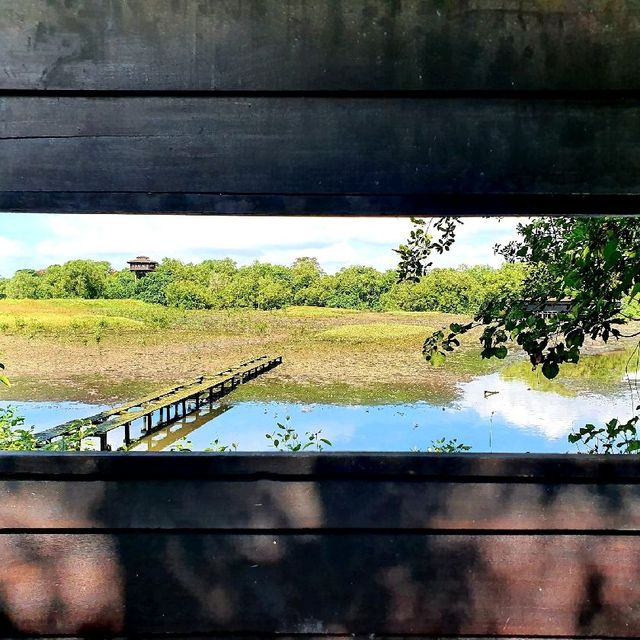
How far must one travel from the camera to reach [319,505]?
1071 mm

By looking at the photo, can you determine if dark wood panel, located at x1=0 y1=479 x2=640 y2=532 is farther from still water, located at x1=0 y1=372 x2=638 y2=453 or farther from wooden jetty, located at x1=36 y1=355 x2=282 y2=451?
still water, located at x1=0 y1=372 x2=638 y2=453

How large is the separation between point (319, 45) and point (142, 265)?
70 centimetres

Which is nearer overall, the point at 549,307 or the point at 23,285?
the point at 23,285

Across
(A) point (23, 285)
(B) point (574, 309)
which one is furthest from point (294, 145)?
(B) point (574, 309)

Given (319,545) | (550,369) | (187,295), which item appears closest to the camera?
(319,545)

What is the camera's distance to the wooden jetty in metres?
1.79

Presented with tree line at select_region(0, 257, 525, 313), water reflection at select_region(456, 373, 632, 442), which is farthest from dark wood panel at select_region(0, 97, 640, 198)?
water reflection at select_region(456, 373, 632, 442)

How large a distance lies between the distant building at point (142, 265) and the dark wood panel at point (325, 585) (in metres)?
0.62

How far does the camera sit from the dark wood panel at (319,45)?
3.21ft

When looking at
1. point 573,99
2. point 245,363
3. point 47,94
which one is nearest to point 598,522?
point 573,99

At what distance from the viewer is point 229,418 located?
2.48 metres

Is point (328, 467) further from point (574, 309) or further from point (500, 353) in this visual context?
point (574, 309)

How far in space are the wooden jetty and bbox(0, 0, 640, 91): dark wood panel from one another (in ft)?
2.66

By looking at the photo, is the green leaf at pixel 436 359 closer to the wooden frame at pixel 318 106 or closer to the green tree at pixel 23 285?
the wooden frame at pixel 318 106
